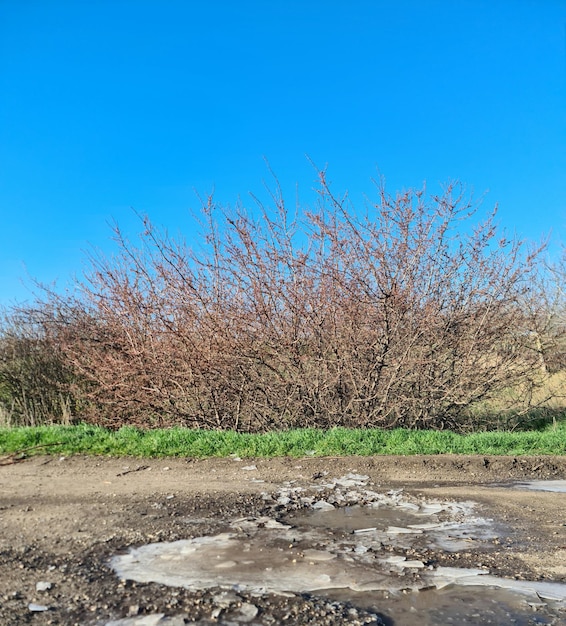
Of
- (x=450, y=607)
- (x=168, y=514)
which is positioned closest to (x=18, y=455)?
(x=168, y=514)

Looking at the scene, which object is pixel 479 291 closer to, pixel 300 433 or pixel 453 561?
pixel 300 433

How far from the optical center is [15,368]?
13711 mm

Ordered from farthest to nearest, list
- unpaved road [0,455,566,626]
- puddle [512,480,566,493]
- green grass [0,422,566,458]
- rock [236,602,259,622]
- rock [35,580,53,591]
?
green grass [0,422,566,458]
puddle [512,480,566,493]
rock [35,580,53,591]
unpaved road [0,455,566,626]
rock [236,602,259,622]

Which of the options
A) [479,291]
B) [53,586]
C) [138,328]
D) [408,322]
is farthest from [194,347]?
[53,586]

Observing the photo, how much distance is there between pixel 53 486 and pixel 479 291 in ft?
27.8

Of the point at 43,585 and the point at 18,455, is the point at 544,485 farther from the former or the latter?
the point at 18,455

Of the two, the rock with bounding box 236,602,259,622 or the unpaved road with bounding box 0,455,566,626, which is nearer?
the rock with bounding box 236,602,259,622

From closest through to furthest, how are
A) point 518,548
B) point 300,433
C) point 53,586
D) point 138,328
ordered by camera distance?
point 53,586
point 518,548
point 300,433
point 138,328

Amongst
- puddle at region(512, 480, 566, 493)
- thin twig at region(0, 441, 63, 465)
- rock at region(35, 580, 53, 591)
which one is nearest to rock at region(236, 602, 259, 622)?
rock at region(35, 580, 53, 591)

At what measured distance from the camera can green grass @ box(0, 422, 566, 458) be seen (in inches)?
336

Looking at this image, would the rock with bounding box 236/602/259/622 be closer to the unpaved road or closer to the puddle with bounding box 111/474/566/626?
the unpaved road

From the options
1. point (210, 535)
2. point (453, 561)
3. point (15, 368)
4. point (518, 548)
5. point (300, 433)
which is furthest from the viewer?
point (15, 368)

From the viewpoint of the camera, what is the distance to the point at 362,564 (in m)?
4.20

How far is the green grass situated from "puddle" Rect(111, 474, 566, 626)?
2781 millimetres
